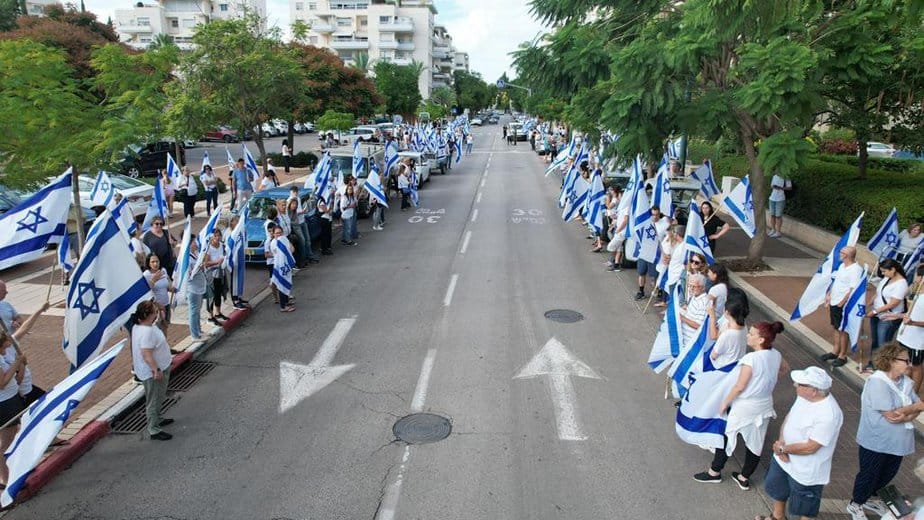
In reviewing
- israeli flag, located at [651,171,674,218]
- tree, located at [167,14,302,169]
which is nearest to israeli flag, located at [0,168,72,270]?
israeli flag, located at [651,171,674,218]

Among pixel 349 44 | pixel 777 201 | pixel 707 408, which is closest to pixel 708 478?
pixel 707 408

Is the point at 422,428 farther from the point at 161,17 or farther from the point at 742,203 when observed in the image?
the point at 161,17

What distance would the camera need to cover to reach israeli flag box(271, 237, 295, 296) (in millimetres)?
10938

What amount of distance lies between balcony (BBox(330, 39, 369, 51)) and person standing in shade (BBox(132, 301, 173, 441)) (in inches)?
4058

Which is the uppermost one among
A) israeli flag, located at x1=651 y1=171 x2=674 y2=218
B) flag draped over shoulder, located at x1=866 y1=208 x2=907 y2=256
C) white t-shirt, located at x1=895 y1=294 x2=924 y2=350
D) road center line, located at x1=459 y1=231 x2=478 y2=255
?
israeli flag, located at x1=651 y1=171 x2=674 y2=218

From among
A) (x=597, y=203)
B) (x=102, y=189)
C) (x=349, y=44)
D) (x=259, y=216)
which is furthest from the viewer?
(x=349, y=44)

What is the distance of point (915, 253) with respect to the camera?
9.98 meters

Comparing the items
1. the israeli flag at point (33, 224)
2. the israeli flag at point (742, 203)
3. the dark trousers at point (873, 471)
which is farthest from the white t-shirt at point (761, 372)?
the israeli flag at point (33, 224)

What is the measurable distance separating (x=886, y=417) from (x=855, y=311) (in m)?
3.77

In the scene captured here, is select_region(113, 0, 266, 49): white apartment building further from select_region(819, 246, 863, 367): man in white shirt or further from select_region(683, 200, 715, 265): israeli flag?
select_region(819, 246, 863, 367): man in white shirt

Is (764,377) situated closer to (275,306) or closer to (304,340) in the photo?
(304,340)

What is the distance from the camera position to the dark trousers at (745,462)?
19.5ft

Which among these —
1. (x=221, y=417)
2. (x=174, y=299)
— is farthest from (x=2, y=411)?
(x=174, y=299)

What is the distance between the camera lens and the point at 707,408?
237 inches
